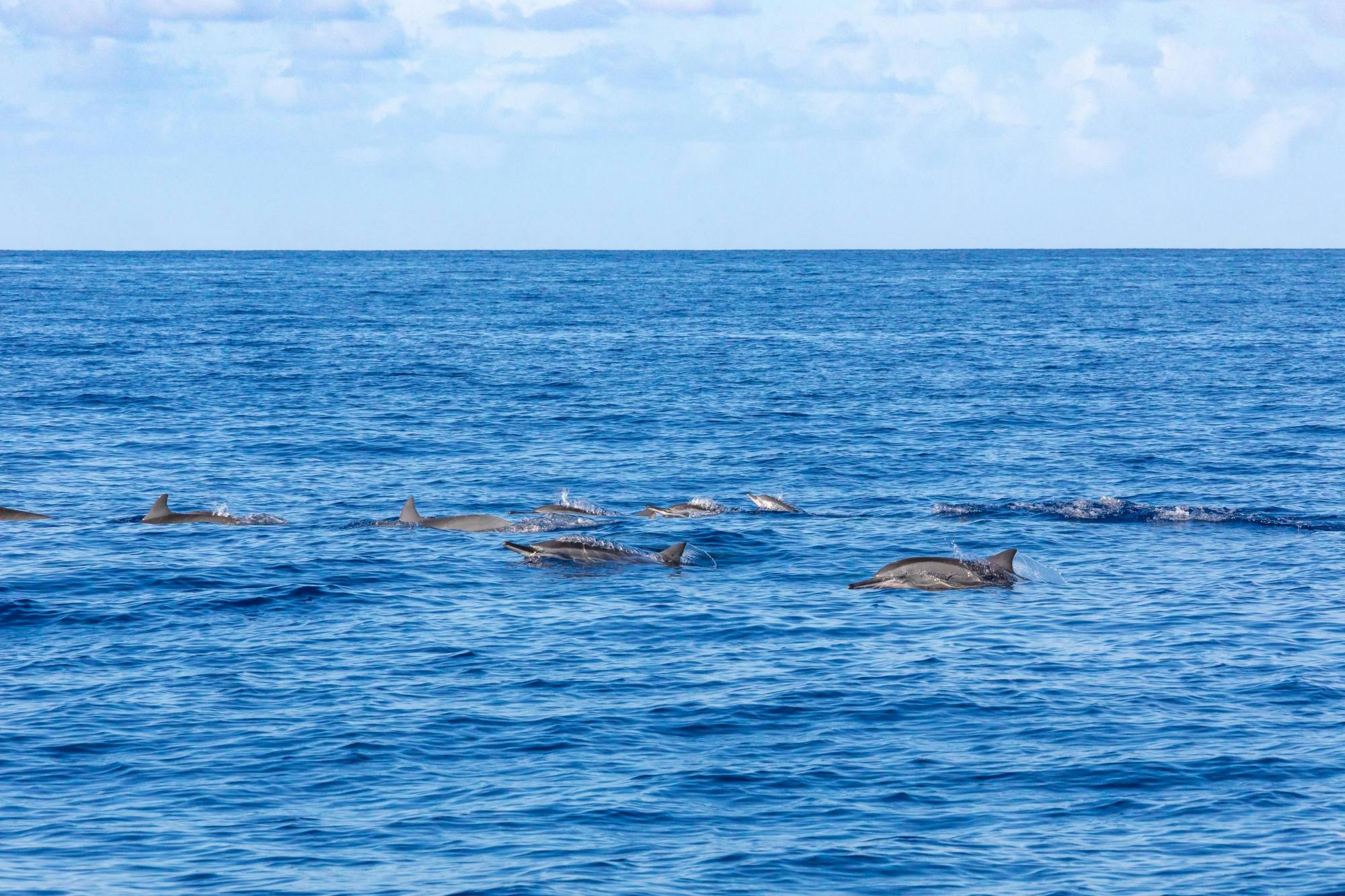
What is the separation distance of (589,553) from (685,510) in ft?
18.9

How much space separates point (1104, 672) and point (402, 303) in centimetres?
12206

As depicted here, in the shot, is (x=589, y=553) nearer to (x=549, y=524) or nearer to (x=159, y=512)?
(x=549, y=524)

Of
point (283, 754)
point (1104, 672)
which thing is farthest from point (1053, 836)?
point (283, 754)

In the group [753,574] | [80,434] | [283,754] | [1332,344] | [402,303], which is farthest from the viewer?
[402,303]

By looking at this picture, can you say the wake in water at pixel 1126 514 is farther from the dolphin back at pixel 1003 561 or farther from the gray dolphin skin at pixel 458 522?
the gray dolphin skin at pixel 458 522

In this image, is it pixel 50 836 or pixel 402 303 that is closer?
pixel 50 836

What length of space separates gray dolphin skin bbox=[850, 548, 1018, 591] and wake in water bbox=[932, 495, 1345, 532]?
26.4 ft

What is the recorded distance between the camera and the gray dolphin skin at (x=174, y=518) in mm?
35031

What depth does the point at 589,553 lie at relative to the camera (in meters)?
30.9

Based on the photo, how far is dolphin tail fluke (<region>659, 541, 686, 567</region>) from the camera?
101 feet

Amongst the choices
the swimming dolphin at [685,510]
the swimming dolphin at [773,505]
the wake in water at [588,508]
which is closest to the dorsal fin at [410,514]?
the wake in water at [588,508]

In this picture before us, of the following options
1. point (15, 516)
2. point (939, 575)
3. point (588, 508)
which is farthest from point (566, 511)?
point (15, 516)

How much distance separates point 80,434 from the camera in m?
51.2

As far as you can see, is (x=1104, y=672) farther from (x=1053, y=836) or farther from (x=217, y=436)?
(x=217, y=436)
